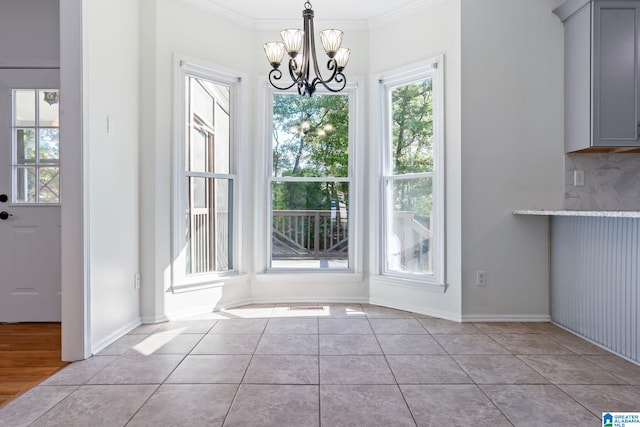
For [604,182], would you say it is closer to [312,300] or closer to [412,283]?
[412,283]

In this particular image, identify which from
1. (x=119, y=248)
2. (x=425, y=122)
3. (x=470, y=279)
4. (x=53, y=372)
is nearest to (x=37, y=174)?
(x=119, y=248)

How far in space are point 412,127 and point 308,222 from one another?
140 centimetres

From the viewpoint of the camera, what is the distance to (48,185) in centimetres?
343

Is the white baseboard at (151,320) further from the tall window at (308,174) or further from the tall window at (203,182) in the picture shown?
the tall window at (308,174)

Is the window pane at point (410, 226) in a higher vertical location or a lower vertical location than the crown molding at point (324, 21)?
lower

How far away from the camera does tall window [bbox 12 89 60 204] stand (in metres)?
3.40

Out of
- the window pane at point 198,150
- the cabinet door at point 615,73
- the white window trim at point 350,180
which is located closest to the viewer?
the cabinet door at point 615,73

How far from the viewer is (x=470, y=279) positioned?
342 centimetres

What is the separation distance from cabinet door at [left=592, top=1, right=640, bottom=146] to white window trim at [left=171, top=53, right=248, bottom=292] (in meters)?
3.02

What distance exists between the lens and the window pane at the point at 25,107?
3.40 metres

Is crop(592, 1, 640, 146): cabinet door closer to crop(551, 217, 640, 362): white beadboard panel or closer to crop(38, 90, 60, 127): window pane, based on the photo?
crop(551, 217, 640, 362): white beadboard panel

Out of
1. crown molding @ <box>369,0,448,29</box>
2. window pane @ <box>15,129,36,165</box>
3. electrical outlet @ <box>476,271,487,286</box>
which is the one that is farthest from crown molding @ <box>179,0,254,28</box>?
electrical outlet @ <box>476,271,487,286</box>
